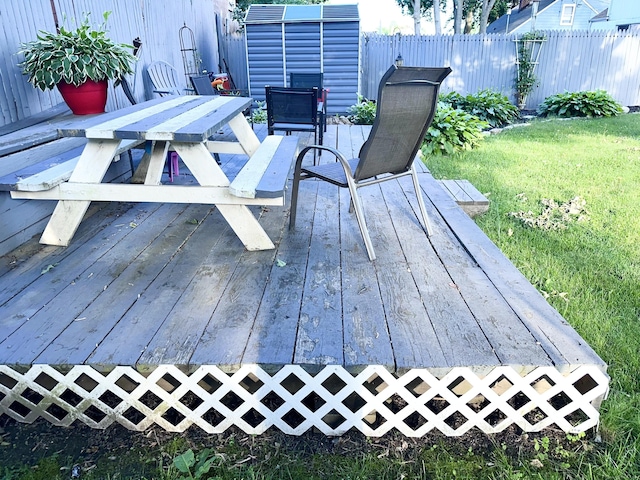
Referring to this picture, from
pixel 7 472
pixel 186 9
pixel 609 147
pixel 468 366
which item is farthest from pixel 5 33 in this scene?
pixel 609 147

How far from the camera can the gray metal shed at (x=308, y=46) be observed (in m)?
9.06

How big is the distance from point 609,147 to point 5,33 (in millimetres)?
6454

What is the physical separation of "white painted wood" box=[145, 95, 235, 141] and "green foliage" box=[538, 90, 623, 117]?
8052 mm

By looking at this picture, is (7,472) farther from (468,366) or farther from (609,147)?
(609,147)

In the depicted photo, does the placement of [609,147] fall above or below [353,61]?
below

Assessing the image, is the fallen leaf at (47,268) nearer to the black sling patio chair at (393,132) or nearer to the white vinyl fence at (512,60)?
the black sling patio chair at (393,132)

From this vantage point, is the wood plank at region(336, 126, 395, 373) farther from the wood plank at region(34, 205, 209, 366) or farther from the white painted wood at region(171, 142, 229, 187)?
the wood plank at region(34, 205, 209, 366)

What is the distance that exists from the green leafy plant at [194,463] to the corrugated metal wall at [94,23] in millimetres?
2374

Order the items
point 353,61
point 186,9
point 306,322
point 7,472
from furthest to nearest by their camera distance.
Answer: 1. point 353,61
2. point 186,9
3. point 306,322
4. point 7,472

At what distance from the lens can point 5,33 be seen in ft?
9.01

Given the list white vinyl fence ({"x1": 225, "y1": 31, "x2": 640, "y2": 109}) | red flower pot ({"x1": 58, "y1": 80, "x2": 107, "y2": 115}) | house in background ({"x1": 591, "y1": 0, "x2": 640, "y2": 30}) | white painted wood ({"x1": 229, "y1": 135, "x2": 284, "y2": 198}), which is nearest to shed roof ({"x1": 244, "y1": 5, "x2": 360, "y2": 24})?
white vinyl fence ({"x1": 225, "y1": 31, "x2": 640, "y2": 109})

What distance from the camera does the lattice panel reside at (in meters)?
1.56

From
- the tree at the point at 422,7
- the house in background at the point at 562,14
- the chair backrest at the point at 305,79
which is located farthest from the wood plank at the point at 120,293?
the house in background at the point at 562,14

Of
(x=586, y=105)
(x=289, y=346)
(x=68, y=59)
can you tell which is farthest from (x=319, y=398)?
(x=586, y=105)
